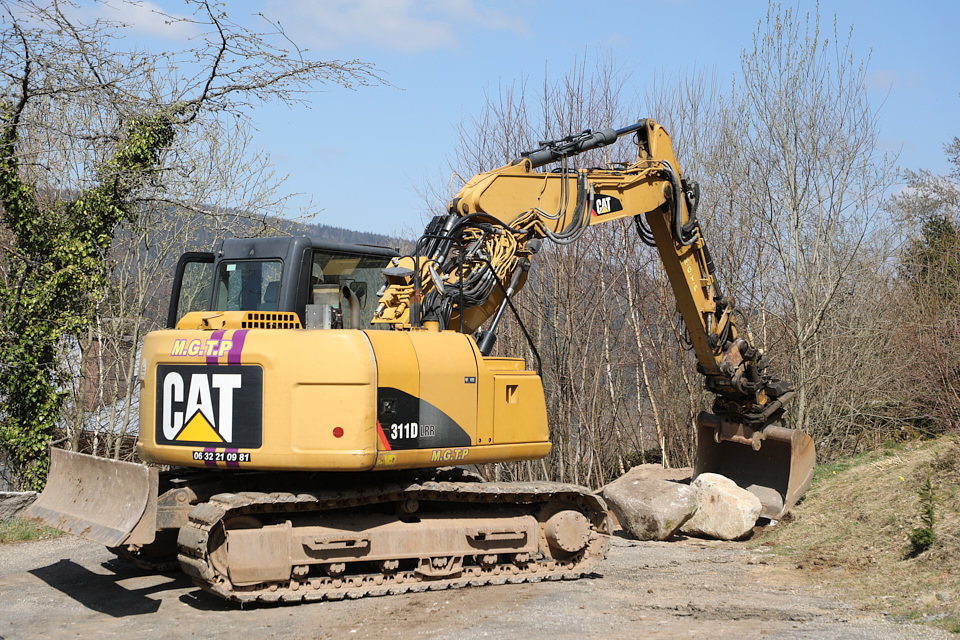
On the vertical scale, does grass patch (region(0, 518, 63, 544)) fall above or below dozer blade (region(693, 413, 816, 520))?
below

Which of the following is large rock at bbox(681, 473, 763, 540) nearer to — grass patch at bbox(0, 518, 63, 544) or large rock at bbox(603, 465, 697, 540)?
large rock at bbox(603, 465, 697, 540)

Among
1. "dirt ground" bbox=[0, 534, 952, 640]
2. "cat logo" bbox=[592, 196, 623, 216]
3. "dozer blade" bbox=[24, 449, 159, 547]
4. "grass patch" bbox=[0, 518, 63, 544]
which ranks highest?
"cat logo" bbox=[592, 196, 623, 216]

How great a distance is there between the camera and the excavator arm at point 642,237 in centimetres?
741

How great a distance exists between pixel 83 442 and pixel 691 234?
9.69 metres

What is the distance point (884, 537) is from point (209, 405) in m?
6.27

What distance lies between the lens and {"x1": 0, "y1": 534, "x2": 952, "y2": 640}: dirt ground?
5848 mm

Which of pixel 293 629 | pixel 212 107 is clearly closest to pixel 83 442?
pixel 212 107

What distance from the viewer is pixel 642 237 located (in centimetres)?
941

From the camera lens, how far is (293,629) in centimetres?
593

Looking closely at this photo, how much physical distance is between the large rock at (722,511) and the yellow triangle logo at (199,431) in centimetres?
564

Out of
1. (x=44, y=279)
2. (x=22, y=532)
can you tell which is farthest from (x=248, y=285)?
(x=44, y=279)

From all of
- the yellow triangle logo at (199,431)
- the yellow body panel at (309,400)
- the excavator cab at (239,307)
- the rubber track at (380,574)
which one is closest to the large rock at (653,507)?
the rubber track at (380,574)

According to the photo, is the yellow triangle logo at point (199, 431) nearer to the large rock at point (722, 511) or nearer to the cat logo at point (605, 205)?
the cat logo at point (605, 205)

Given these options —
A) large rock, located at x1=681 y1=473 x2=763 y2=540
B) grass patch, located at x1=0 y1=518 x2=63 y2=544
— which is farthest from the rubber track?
grass patch, located at x1=0 y1=518 x2=63 y2=544
